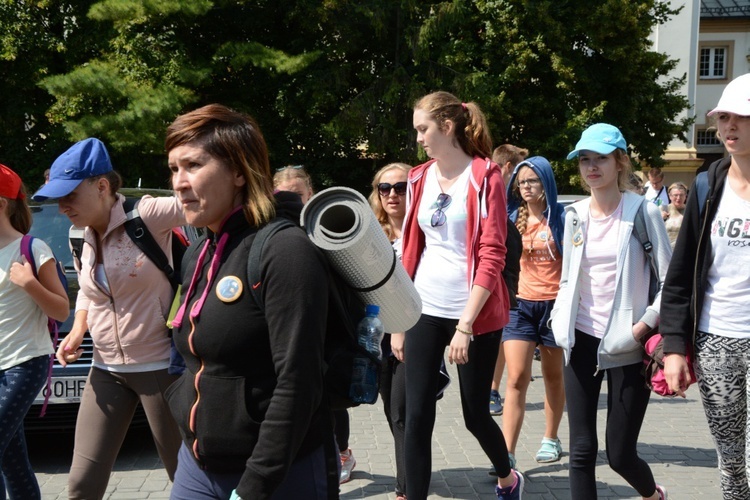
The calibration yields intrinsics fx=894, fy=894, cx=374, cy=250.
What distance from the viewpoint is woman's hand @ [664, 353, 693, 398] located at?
3.63 meters

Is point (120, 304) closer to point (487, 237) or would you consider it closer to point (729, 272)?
point (487, 237)

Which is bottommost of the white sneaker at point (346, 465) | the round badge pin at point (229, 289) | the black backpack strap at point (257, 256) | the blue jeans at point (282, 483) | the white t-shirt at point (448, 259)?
the white sneaker at point (346, 465)

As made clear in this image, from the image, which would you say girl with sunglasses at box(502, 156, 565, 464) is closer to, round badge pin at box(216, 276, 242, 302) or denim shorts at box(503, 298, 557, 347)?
denim shorts at box(503, 298, 557, 347)

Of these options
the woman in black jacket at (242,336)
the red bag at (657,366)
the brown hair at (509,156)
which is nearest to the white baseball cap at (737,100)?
the red bag at (657,366)

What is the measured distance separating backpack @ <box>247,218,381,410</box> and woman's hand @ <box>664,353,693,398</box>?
1.62 m

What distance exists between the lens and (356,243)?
7.98 feet

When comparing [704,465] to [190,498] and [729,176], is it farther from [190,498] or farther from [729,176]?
[190,498]

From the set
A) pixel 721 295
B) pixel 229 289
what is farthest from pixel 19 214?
pixel 721 295

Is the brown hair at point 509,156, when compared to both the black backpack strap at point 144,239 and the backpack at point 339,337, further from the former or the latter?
the backpack at point 339,337

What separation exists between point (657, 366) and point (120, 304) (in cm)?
239

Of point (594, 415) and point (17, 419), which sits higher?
point (17, 419)

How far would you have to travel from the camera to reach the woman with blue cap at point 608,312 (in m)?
4.20

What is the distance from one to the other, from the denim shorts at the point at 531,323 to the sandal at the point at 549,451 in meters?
0.66

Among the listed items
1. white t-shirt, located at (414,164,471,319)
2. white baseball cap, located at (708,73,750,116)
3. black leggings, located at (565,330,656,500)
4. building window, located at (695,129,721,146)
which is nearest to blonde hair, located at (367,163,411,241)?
white t-shirt, located at (414,164,471,319)
